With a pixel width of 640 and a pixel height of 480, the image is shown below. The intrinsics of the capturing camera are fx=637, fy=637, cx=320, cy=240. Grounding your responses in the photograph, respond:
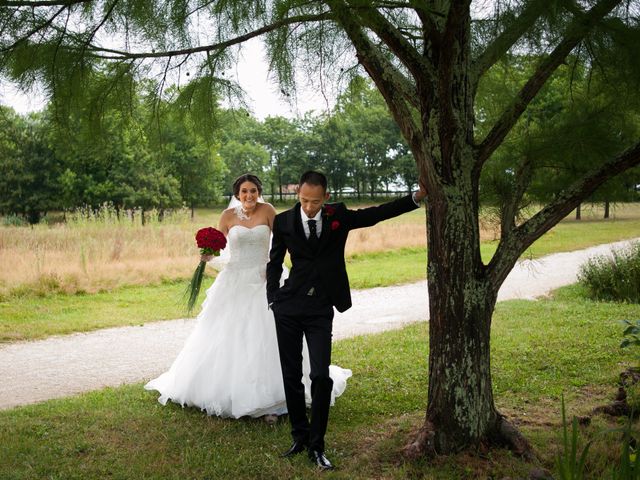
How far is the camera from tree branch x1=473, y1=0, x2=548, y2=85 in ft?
10.9

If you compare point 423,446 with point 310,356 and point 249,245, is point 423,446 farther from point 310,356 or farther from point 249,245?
point 249,245

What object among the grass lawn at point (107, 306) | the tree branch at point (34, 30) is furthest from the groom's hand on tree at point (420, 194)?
the grass lawn at point (107, 306)

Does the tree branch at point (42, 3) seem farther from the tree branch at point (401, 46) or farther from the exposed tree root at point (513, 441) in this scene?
the exposed tree root at point (513, 441)

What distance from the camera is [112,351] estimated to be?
802cm

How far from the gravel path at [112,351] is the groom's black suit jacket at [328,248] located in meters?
3.25

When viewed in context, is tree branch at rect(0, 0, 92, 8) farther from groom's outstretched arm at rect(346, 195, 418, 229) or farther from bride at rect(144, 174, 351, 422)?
bride at rect(144, 174, 351, 422)

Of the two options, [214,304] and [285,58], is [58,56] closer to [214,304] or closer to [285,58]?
[285,58]

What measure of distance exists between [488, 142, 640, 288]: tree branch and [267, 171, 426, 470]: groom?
650 mm

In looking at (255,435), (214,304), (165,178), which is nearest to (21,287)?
(214,304)

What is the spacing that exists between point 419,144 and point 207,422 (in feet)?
8.79

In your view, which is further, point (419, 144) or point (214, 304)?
point (214, 304)

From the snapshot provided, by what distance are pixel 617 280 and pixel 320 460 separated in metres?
9.19

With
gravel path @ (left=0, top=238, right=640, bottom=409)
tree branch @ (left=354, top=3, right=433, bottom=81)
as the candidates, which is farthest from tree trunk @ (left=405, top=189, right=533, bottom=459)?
gravel path @ (left=0, top=238, right=640, bottom=409)

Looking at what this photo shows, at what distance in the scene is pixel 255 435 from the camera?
467 centimetres
